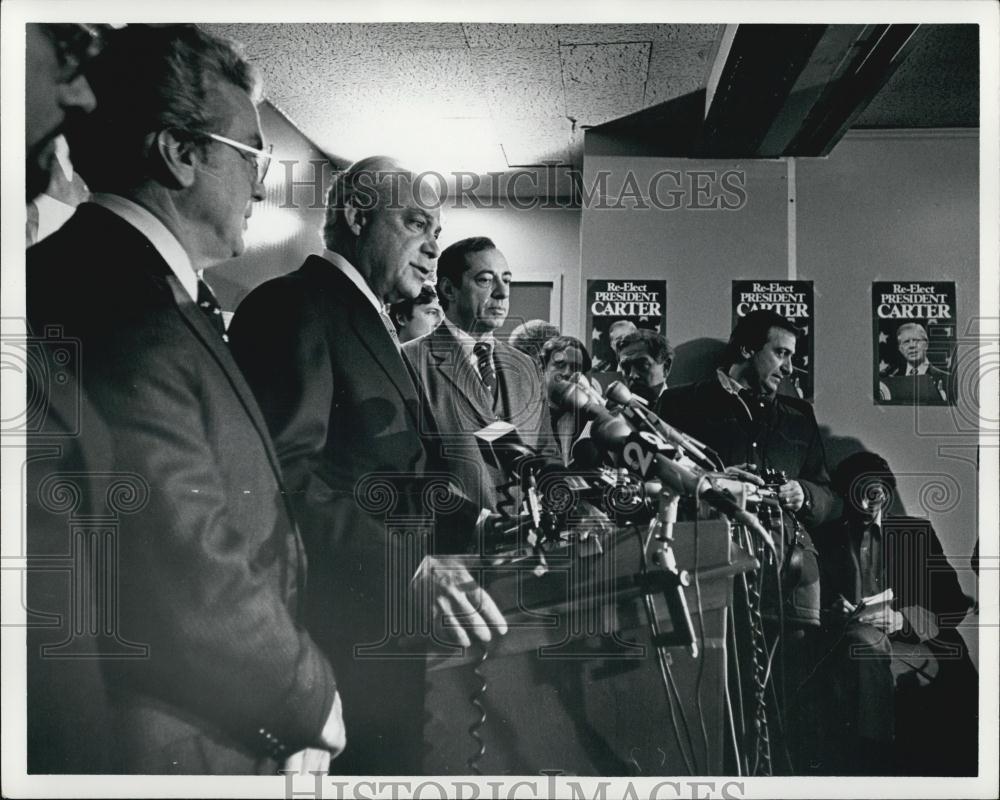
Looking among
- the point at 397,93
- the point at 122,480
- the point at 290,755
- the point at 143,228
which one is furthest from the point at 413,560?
the point at 397,93

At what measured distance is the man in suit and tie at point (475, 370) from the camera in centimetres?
232

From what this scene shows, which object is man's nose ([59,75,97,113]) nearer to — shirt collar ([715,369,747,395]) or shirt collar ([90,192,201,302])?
shirt collar ([90,192,201,302])

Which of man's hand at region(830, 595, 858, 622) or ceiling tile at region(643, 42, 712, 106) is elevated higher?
ceiling tile at region(643, 42, 712, 106)

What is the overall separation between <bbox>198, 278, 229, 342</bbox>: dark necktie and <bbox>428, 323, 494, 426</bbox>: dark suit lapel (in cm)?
56

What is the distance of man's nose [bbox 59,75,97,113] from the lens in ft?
7.38

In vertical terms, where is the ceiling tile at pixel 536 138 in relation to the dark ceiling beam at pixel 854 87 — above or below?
below

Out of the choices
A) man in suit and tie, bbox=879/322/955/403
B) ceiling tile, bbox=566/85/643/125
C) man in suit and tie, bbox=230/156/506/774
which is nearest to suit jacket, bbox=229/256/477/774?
man in suit and tie, bbox=230/156/506/774

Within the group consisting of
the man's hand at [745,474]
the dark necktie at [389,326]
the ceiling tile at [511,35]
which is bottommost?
the man's hand at [745,474]

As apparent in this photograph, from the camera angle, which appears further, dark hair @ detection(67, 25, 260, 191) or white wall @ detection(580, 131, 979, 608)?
white wall @ detection(580, 131, 979, 608)

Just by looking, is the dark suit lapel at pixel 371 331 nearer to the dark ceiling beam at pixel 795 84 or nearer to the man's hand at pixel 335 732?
the man's hand at pixel 335 732

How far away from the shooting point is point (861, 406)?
237cm

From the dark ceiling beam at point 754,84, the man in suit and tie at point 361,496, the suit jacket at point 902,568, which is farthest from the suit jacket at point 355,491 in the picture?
the dark ceiling beam at point 754,84

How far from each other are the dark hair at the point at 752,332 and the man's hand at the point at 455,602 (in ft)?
3.04

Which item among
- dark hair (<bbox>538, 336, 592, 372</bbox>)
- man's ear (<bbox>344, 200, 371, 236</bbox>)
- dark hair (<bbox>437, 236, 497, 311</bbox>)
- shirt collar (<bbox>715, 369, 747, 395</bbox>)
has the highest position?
man's ear (<bbox>344, 200, 371, 236</bbox>)
